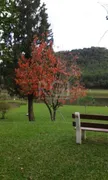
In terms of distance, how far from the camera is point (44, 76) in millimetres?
17625

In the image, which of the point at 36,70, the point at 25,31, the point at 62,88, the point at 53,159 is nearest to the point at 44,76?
the point at 36,70

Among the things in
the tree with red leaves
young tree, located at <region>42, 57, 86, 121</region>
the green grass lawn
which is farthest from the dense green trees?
the green grass lawn

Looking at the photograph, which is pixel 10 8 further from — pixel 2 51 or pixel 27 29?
pixel 27 29

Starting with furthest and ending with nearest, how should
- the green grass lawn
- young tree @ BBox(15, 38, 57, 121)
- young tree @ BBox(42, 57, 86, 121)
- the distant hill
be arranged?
the distant hill < young tree @ BBox(42, 57, 86, 121) < young tree @ BBox(15, 38, 57, 121) < the green grass lawn

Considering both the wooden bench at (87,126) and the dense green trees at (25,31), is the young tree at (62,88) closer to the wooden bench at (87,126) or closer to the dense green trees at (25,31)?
the dense green trees at (25,31)

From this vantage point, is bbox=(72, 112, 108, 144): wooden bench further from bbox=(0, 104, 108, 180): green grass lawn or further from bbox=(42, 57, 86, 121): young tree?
bbox=(42, 57, 86, 121): young tree

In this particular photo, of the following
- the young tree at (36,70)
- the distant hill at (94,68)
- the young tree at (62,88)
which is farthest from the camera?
the distant hill at (94,68)

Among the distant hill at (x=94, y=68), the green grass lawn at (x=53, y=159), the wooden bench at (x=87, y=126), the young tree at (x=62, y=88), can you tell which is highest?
the distant hill at (x=94, y=68)

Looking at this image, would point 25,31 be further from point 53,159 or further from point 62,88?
point 53,159

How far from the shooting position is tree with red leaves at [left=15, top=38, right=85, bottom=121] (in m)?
17.8

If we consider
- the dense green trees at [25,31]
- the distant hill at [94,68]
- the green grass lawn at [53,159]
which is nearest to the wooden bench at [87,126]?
the green grass lawn at [53,159]

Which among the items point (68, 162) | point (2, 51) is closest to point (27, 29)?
point (2, 51)

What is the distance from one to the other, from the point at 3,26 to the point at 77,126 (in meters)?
3.38

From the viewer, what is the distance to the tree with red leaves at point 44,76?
1781cm
